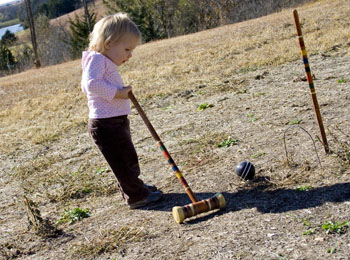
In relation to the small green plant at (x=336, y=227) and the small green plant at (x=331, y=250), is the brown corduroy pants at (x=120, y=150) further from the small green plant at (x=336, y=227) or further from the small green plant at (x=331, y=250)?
the small green plant at (x=331, y=250)

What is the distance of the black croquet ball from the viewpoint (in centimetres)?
456

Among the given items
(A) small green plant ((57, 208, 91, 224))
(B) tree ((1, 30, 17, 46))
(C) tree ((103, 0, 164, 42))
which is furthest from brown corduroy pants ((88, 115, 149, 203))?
(B) tree ((1, 30, 17, 46))

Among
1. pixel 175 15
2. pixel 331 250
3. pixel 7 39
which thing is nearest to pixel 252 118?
pixel 331 250

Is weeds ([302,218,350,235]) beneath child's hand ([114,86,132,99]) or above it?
beneath

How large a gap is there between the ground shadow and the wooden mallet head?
11 cm

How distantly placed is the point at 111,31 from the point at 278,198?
6.61 feet

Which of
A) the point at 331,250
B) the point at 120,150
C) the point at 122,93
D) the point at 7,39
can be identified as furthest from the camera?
the point at 7,39

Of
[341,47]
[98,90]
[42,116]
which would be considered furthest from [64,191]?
[341,47]

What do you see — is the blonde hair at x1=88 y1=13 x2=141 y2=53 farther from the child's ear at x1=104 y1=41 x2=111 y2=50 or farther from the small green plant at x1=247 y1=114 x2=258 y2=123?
the small green plant at x1=247 y1=114 x2=258 y2=123

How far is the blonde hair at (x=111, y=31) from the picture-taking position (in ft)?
13.7

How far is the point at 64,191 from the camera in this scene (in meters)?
5.54

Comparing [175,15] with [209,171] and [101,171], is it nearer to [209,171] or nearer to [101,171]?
[101,171]

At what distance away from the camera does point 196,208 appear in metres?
4.04

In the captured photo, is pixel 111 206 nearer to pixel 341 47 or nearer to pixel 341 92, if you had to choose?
pixel 341 92
